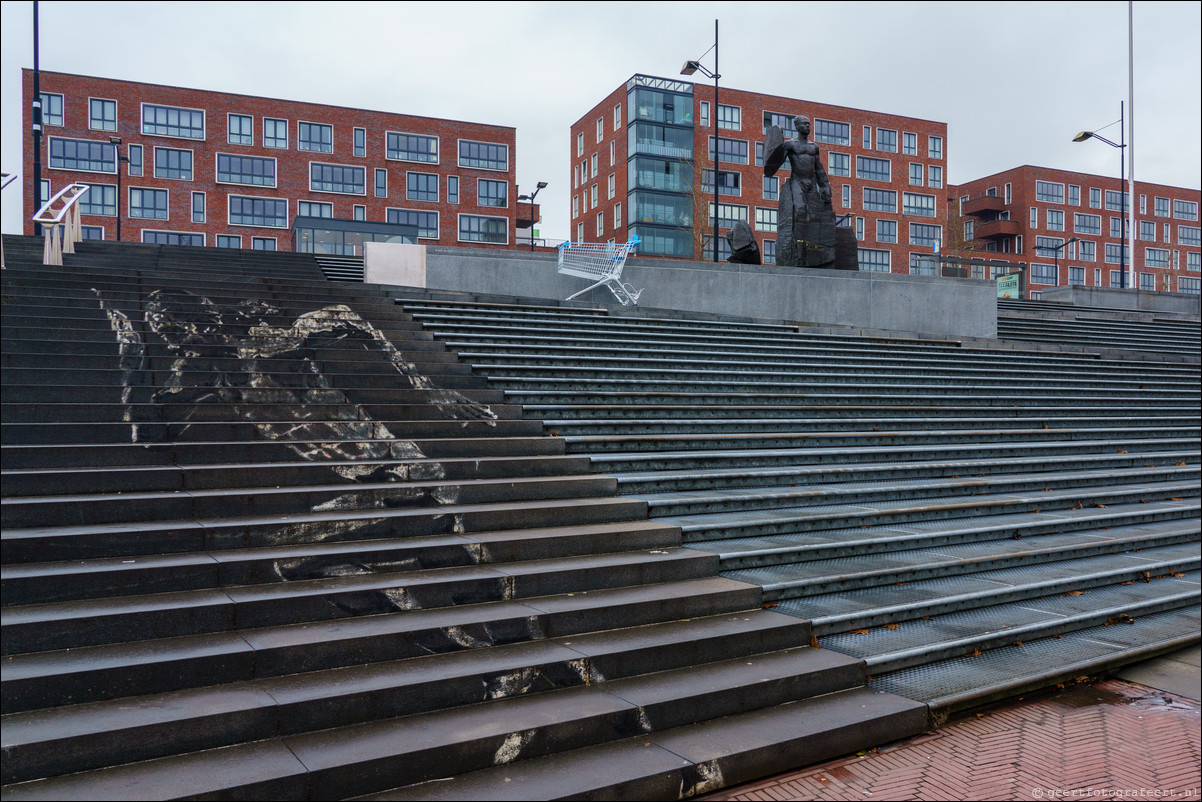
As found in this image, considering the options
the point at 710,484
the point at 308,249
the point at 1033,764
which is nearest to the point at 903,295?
the point at 710,484

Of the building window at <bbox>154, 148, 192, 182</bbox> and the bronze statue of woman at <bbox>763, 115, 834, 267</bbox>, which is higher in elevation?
the building window at <bbox>154, 148, 192, 182</bbox>

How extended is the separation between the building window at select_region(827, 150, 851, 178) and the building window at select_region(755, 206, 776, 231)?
7455 mm

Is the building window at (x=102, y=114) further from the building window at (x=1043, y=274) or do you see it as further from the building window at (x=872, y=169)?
the building window at (x=1043, y=274)

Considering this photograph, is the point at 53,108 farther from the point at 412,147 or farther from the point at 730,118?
the point at 730,118

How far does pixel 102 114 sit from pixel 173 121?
12.9ft

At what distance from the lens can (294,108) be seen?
5603 centimetres

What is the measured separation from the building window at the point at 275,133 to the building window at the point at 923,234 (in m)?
49.2

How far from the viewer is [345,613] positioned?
4547 mm

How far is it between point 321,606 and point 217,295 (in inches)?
254

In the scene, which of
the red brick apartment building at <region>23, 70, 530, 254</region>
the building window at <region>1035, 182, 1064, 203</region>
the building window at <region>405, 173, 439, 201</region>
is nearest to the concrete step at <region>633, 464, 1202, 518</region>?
the red brick apartment building at <region>23, 70, 530, 254</region>

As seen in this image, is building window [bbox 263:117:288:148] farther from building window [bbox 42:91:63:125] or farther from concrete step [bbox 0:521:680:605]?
concrete step [bbox 0:521:680:605]

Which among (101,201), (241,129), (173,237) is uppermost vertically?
(241,129)

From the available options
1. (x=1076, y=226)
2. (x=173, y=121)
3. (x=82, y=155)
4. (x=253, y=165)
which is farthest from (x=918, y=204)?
(x=82, y=155)

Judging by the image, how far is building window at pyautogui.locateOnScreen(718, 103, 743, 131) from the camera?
6288 cm
